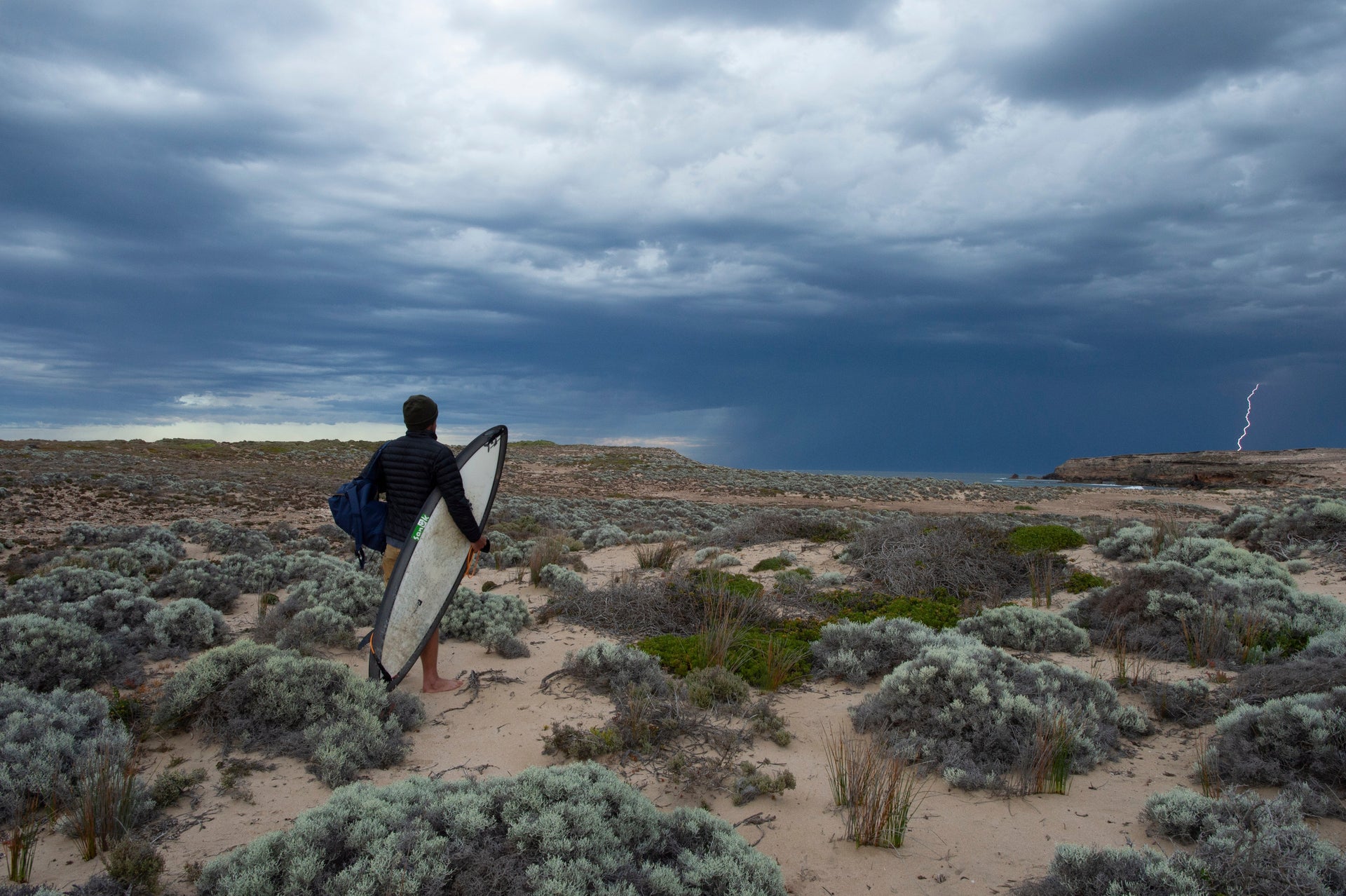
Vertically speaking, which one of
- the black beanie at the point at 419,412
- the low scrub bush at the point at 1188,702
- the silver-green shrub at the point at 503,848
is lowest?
the low scrub bush at the point at 1188,702

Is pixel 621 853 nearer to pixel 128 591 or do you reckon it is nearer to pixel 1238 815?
pixel 1238 815

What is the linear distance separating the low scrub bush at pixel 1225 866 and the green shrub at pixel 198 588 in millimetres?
8839

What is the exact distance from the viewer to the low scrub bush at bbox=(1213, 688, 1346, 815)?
3.96 metres

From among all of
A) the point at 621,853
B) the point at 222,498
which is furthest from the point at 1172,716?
the point at 222,498

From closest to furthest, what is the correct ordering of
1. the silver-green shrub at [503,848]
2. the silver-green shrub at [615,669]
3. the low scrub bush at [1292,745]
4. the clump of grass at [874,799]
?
the silver-green shrub at [503,848] → the clump of grass at [874,799] → the low scrub bush at [1292,745] → the silver-green shrub at [615,669]

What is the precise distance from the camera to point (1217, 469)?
52.9 m

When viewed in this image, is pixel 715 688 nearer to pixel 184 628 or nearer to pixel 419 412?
pixel 419 412

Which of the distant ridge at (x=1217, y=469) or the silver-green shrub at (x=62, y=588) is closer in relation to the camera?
the silver-green shrub at (x=62, y=588)

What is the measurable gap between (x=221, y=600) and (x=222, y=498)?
14.3 m

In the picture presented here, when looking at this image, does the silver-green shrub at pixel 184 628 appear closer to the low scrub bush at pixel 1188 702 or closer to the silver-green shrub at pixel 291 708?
the silver-green shrub at pixel 291 708

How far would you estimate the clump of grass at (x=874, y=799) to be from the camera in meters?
Result: 3.73

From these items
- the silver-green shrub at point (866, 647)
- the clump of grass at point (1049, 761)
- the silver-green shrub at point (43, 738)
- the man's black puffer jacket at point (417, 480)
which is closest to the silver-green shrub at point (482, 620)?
the man's black puffer jacket at point (417, 480)

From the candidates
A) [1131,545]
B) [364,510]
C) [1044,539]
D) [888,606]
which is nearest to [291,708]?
[364,510]

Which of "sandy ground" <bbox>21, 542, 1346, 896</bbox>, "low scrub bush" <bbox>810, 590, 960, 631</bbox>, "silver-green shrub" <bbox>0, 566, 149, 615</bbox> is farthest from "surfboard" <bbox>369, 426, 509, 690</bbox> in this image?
"low scrub bush" <bbox>810, 590, 960, 631</bbox>
